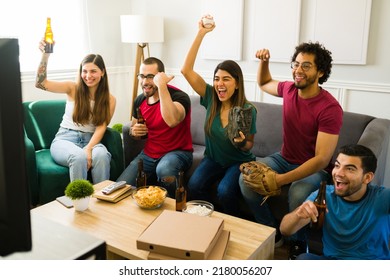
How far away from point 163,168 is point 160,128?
0.30 metres

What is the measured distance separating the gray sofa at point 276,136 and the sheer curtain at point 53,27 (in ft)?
4.11

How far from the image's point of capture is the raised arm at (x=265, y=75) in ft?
7.96

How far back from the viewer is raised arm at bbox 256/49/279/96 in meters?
2.43

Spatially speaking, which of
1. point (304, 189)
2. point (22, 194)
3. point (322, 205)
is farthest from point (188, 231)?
point (22, 194)

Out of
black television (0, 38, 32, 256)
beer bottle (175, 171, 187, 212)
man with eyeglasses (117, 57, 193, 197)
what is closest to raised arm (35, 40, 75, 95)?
man with eyeglasses (117, 57, 193, 197)

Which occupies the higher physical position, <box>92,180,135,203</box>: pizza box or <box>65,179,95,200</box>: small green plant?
<box>65,179,95,200</box>: small green plant

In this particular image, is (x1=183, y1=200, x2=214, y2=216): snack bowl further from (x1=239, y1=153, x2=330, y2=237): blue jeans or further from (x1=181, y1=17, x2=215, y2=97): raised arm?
(x1=181, y1=17, x2=215, y2=97): raised arm

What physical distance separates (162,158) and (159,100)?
0.40 meters

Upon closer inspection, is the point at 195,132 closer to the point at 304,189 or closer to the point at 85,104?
the point at 85,104

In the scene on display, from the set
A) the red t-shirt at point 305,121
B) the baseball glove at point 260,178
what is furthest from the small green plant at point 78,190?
the red t-shirt at point 305,121

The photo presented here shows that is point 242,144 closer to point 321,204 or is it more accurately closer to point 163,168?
point 163,168

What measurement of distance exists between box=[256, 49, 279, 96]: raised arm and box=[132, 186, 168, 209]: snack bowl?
108 centimetres

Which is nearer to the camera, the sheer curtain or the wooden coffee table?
the wooden coffee table

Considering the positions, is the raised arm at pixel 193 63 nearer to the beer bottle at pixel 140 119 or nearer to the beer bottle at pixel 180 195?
the beer bottle at pixel 140 119
